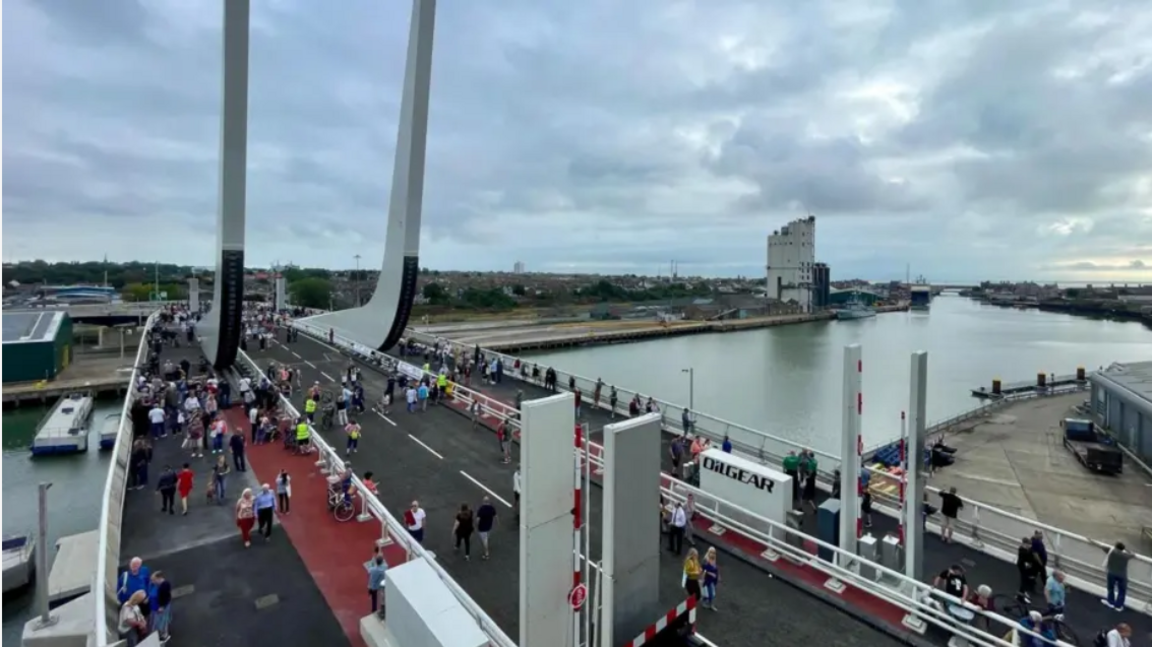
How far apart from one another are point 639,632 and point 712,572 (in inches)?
71.4

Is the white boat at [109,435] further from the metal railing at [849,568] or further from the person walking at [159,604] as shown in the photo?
the metal railing at [849,568]

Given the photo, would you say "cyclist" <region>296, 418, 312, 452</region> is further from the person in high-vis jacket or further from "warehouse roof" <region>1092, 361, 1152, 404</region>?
"warehouse roof" <region>1092, 361, 1152, 404</region>

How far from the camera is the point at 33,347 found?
4506 cm

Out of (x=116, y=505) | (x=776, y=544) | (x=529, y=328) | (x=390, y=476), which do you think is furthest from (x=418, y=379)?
(x=529, y=328)

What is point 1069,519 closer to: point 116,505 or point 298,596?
point 298,596

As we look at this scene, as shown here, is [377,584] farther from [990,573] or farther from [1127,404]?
[1127,404]

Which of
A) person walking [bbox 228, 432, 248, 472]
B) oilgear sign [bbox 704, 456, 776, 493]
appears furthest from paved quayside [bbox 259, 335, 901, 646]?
person walking [bbox 228, 432, 248, 472]

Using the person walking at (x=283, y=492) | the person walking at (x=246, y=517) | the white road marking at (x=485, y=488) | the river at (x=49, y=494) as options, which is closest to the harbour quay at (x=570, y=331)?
the river at (x=49, y=494)

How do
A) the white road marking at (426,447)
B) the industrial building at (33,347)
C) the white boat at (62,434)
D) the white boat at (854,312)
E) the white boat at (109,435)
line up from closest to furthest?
the white road marking at (426,447) < the white boat at (62,434) < the white boat at (109,435) < the industrial building at (33,347) < the white boat at (854,312)

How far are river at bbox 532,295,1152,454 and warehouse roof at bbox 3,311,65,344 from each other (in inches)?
1673

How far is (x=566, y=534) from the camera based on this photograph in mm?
7359

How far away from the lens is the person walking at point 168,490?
489 inches

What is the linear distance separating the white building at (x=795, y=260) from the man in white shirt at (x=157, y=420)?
139052mm

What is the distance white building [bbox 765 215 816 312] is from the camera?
142 metres
